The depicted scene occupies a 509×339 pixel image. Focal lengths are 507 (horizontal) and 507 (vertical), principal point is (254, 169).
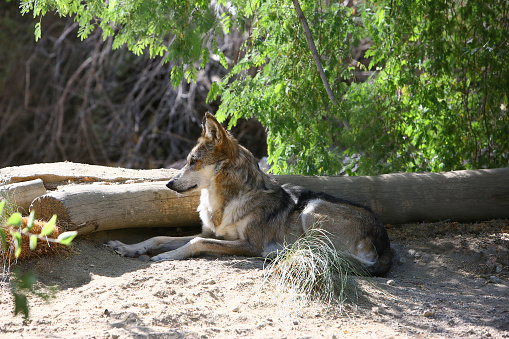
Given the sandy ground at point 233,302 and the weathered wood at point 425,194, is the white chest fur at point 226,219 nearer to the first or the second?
the sandy ground at point 233,302

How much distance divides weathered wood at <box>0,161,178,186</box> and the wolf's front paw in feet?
3.72

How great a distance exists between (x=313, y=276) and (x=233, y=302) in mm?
659

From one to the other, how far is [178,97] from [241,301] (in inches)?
333

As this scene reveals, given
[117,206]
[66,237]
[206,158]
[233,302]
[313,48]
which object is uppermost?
[313,48]

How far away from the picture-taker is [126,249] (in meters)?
5.14

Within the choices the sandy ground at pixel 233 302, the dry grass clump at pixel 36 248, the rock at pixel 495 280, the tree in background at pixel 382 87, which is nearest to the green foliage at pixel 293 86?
the tree in background at pixel 382 87

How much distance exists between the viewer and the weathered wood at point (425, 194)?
620 centimetres

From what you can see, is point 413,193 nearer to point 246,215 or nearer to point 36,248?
point 246,215

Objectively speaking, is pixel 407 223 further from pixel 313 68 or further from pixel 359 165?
pixel 313 68

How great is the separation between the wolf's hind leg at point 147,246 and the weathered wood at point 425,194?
153 centimetres

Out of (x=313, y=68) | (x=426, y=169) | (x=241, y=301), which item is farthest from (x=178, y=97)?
(x=241, y=301)

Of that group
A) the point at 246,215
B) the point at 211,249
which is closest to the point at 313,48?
the point at 246,215

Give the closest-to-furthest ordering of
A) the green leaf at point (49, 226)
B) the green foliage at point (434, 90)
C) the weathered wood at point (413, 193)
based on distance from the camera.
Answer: the green leaf at point (49, 226) < the weathered wood at point (413, 193) < the green foliage at point (434, 90)

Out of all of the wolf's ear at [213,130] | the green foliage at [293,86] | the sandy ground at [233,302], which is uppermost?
the green foliage at [293,86]
